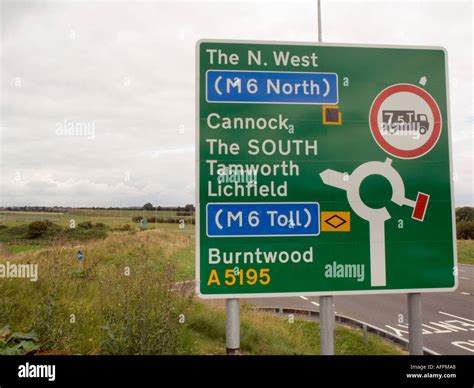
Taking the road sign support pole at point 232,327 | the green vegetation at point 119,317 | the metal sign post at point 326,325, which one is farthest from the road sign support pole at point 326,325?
the green vegetation at point 119,317

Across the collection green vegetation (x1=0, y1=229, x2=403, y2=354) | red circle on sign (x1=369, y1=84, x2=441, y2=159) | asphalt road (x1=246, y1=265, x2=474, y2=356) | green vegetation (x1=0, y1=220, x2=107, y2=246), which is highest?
red circle on sign (x1=369, y1=84, x2=441, y2=159)

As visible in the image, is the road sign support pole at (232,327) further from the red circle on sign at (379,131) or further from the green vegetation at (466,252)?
the green vegetation at (466,252)

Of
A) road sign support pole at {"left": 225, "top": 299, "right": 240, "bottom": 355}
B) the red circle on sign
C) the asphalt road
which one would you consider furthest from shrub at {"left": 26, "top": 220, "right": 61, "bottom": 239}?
the red circle on sign

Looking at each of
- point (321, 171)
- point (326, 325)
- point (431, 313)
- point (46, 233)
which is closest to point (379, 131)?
point (321, 171)

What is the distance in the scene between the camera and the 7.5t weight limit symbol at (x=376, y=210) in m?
3.54

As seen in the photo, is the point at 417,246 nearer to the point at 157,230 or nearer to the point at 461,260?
the point at 157,230

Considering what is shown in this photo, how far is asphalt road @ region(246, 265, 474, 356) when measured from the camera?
26.6 feet

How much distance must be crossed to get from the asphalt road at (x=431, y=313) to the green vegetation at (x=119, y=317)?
4.50 ft

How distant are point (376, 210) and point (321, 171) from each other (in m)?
0.67

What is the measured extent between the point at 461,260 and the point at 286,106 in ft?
76.0

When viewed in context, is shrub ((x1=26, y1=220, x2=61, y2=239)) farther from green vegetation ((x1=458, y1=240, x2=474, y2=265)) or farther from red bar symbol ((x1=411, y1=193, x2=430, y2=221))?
green vegetation ((x1=458, y1=240, x2=474, y2=265))

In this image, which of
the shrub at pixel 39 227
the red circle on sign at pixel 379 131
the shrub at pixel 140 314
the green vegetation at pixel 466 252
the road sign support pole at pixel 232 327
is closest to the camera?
the road sign support pole at pixel 232 327
